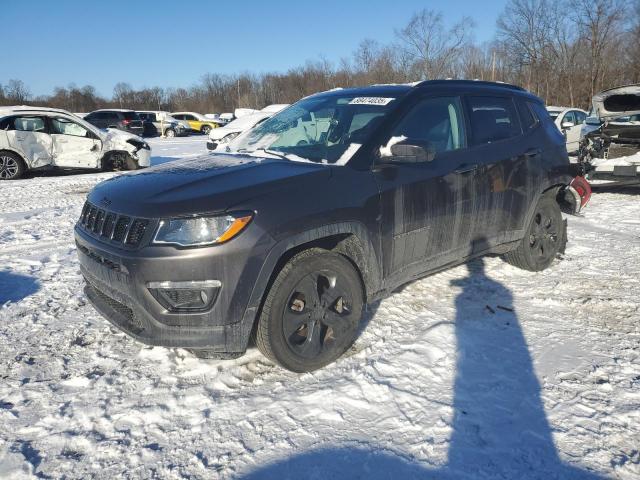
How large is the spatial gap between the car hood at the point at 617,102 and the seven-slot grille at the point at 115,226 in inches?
388

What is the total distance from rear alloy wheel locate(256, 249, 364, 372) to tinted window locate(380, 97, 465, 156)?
1000 mm

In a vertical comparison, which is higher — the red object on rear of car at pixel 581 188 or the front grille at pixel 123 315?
the red object on rear of car at pixel 581 188

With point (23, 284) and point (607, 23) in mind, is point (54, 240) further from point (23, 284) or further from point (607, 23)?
point (607, 23)

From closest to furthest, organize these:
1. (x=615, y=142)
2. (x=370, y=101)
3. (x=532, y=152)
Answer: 1. (x=370, y=101)
2. (x=532, y=152)
3. (x=615, y=142)

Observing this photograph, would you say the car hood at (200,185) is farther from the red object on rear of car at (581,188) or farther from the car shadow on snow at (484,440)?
the red object on rear of car at (581,188)

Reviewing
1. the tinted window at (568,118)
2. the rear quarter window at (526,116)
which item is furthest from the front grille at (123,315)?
the tinted window at (568,118)

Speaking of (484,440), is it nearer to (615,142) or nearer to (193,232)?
(193,232)

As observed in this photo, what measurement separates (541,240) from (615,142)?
556 centimetres

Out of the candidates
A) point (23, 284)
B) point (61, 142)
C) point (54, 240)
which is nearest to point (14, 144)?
point (61, 142)

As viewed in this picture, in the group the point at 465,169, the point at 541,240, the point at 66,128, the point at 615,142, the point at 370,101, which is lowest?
the point at 541,240

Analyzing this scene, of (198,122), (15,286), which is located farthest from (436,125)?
(198,122)

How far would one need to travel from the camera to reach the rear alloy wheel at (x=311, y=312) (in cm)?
275

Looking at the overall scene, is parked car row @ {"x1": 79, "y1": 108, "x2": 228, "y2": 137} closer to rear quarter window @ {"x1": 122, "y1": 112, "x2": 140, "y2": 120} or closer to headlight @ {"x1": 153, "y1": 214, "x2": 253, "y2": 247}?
rear quarter window @ {"x1": 122, "y1": 112, "x2": 140, "y2": 120}

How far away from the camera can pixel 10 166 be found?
1109 cm
